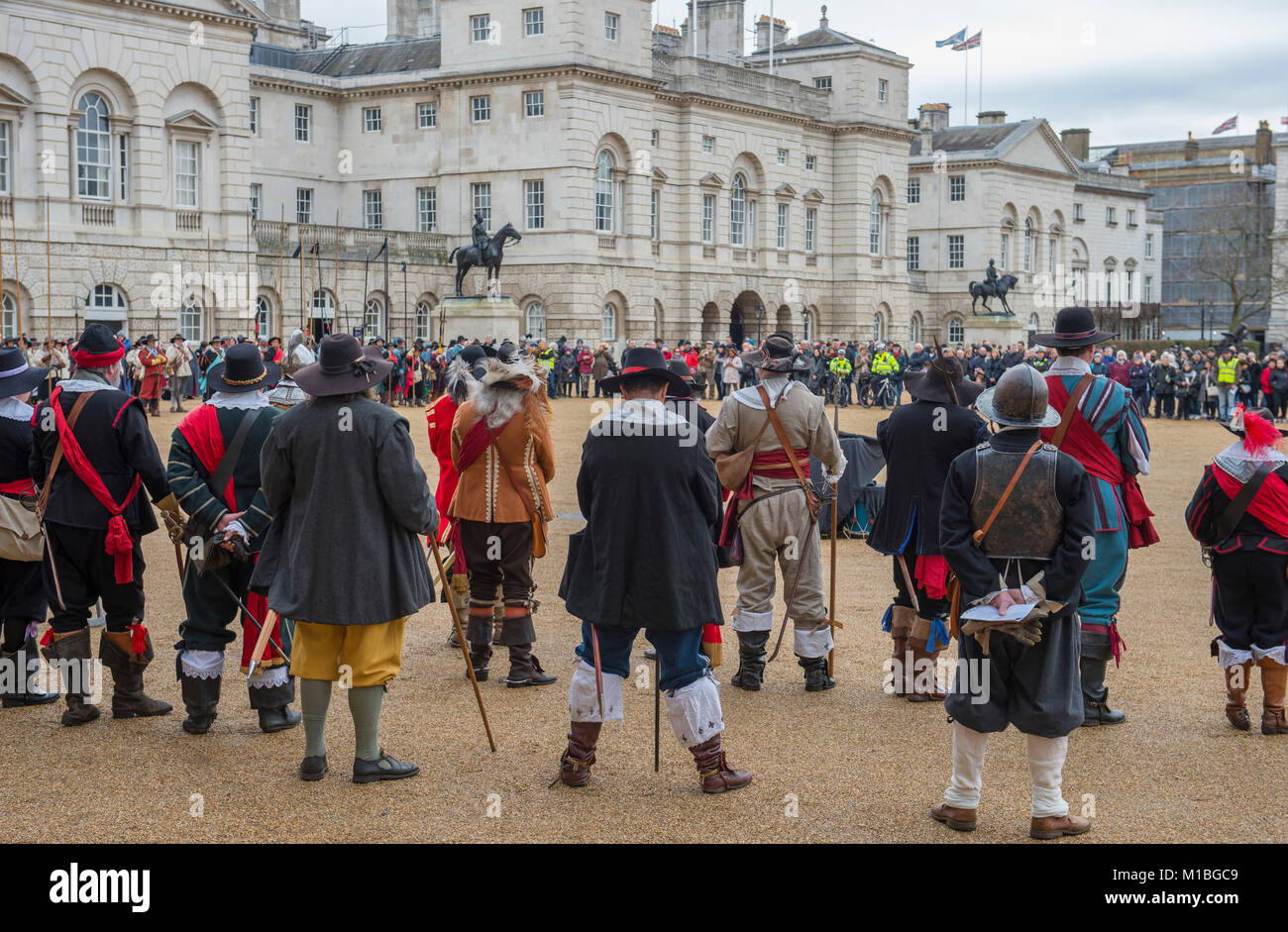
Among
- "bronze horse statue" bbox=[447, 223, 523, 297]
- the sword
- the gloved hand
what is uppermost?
"bronze horse statue" bbox=[447, 223, 523, 297]

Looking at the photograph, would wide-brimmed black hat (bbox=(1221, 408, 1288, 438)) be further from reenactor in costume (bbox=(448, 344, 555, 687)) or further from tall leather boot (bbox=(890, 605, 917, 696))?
reenactor in costume (bbox=(448, 344, 555, 687))

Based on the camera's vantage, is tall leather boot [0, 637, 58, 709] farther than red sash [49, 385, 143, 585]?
Yes

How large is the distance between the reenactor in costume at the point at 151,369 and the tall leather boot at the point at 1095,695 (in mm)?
23807

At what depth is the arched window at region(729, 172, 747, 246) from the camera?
182ft

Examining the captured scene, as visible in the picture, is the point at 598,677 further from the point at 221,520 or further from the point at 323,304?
the point at 323,304

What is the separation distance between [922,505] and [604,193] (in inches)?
1656

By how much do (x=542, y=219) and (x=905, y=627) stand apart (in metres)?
40.5

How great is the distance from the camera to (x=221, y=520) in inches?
288

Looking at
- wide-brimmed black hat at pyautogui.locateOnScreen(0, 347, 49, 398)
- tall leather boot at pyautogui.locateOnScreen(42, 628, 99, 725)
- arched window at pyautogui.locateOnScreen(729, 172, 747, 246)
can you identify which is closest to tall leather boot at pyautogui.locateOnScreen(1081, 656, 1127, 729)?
tall leather boot at pyautogui.locateOnScreen(42, 628, 99, 725)

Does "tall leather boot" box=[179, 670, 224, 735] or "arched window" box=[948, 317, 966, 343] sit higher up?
"arched window" box=[948, 317, 966, 343]

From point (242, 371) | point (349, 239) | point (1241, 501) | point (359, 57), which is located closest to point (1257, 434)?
point (1241, 501)

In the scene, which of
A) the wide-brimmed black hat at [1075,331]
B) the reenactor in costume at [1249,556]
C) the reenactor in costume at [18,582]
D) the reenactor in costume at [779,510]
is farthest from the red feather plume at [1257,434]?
the reenactor in costume at [18,582]

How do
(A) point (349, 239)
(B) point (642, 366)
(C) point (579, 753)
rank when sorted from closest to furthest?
1. (C) point (579, 753)
2. (B) point (642, 366)
3. (A) point (349, 239)

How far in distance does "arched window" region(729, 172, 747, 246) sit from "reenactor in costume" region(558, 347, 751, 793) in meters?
49.3
